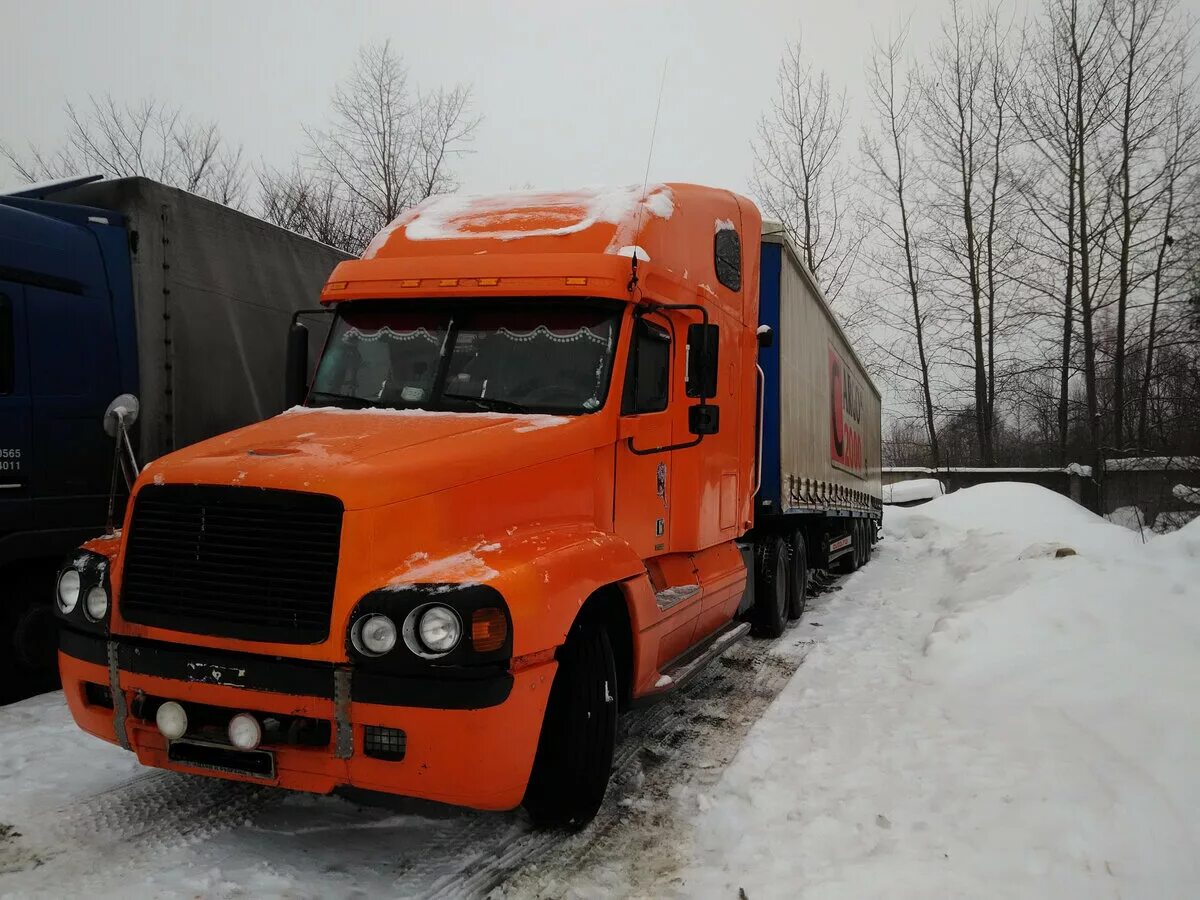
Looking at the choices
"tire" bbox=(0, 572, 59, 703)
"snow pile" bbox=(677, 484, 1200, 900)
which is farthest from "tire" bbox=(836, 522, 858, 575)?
"tire" bbox=(0, 572, 59, 703)

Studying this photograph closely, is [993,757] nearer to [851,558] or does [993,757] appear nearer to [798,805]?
[798,805]

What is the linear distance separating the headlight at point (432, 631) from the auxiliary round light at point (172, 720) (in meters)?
1.05

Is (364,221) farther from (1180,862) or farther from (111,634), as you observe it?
(1180,862)

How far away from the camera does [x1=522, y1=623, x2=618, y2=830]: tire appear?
3936 millimetres

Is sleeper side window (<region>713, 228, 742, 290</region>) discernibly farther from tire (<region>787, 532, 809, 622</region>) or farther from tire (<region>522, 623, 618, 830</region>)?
tire (<region>787, 532, 809, 622</region>)

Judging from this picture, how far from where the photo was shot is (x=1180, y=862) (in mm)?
3393

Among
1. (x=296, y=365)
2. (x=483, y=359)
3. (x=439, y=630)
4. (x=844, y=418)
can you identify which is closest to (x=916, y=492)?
(x=844, y=418)

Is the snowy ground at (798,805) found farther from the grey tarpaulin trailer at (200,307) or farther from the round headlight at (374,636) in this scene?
the grey tarpaulin trailer at (200,307)

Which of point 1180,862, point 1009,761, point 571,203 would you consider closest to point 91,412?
point 571,203

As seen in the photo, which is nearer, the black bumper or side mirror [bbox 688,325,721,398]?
the black bumper

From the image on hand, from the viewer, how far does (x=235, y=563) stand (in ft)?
11.5

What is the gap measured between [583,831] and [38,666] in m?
4.46

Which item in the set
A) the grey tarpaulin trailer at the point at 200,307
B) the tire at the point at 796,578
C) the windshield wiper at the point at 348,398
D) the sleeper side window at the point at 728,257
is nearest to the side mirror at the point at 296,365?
the windshield wiper at the point at 348,398

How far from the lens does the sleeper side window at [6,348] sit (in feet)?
19.4
